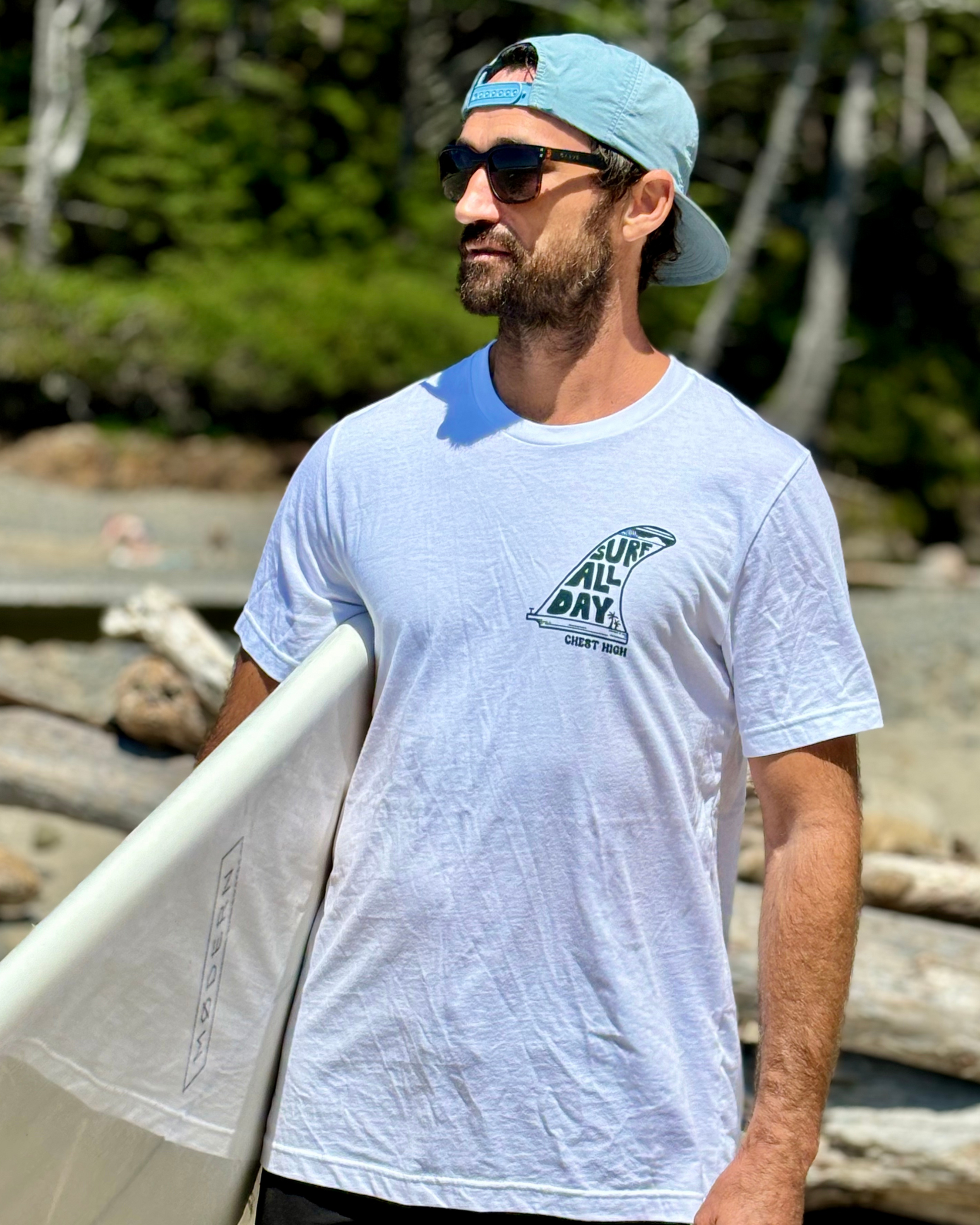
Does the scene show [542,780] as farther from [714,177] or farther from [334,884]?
[714,177]

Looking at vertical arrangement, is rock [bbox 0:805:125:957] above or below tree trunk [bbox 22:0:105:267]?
below

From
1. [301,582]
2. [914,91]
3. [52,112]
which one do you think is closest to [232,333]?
[52,112]

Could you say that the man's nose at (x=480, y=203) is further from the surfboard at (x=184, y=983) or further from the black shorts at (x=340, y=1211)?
the black shorts at (x=340, y=1211)

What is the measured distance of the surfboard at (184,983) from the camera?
153 cm

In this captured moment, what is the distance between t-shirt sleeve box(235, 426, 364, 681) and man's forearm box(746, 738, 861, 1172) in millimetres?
603

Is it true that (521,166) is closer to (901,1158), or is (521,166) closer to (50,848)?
(901,1158)

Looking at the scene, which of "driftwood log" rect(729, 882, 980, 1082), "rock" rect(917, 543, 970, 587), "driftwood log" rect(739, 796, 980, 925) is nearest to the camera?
"driftwood log" rect(729, 882, 980, 1082)

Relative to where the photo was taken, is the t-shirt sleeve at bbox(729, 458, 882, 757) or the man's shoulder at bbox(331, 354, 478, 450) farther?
the man's shoulder at bbox(331, 354, 478, 450)

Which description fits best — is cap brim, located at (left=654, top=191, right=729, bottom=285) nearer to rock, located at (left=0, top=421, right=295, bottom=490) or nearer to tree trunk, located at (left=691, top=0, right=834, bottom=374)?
rock, located at (left=0, top=421, right=295, bottom=490)

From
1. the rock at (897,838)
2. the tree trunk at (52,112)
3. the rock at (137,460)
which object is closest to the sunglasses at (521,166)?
the rock at (897,838)

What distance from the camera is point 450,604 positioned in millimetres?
1863

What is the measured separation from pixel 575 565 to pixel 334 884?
52cm

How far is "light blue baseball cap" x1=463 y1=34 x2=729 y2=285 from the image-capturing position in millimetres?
1956

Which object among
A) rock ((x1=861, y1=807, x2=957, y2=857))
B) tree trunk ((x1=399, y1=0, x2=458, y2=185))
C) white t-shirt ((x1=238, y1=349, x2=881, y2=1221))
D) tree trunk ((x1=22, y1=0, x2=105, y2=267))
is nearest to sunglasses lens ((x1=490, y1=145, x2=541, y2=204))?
white t-shirt ((x1=238, y1=349, x2=881, y2=1221))
